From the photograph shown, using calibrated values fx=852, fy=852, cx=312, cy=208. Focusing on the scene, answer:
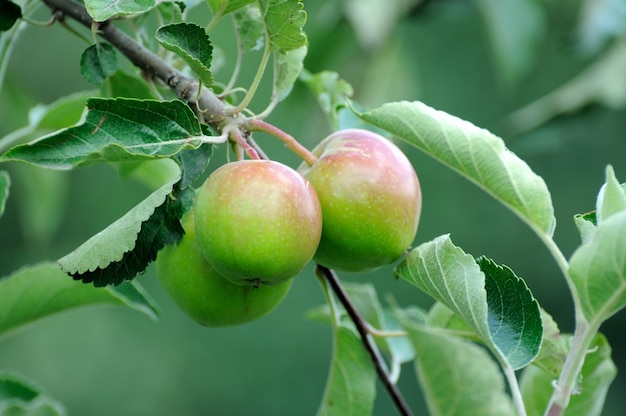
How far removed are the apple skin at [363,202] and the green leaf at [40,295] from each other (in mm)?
274

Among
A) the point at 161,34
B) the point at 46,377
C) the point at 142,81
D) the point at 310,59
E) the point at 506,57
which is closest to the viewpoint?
the point at 161,34

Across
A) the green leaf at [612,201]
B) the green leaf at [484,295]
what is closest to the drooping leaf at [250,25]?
the green leaf at [484,295]

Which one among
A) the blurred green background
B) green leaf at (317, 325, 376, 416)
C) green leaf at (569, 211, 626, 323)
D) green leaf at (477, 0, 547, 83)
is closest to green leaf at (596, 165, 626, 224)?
green leaf at (569, 211, 626, 323)

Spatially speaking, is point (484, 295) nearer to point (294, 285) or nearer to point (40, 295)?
point (40, 295)

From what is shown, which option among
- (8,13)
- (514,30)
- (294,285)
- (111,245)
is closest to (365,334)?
(111,245)

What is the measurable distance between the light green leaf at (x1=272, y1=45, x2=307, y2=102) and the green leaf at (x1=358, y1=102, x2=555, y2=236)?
0.12 meters

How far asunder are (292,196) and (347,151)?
106mm

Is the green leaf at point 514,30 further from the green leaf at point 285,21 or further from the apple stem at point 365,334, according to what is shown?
the green leaf at point 285,21

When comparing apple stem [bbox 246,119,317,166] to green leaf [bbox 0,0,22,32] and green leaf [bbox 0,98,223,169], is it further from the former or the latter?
green leaf [bbox 0,0,22,32]

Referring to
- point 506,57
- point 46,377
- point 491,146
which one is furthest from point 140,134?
point 46,377

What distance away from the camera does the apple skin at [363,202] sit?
78cm

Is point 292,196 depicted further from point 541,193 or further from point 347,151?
point 541,193

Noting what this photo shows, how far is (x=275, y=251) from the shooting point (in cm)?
71

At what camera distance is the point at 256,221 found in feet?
2.34
